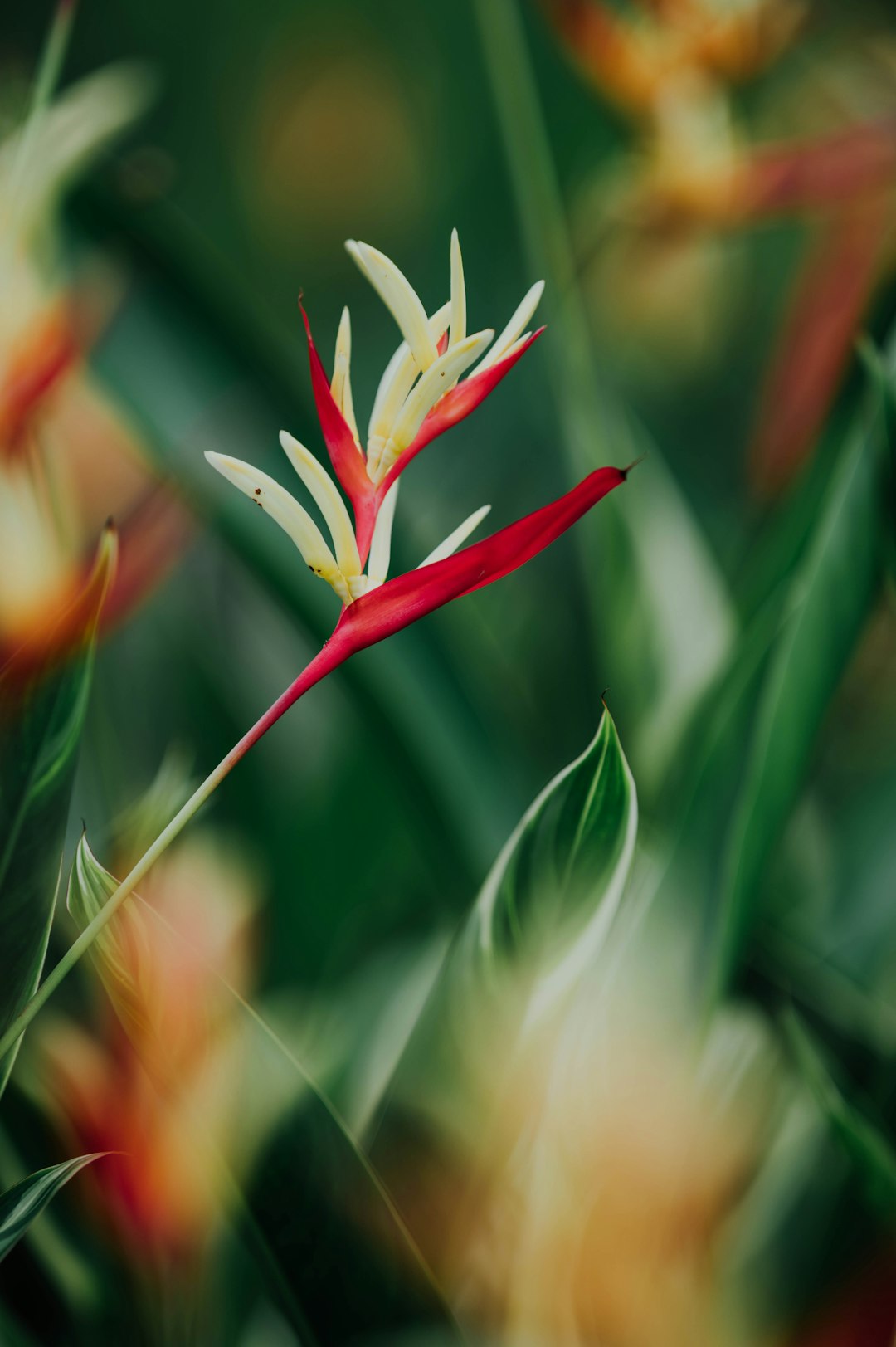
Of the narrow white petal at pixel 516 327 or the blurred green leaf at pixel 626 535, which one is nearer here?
the narrow white petal at pixel 516 327

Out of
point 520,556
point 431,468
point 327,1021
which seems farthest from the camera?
point 431,468

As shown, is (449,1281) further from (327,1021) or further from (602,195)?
(602,195)

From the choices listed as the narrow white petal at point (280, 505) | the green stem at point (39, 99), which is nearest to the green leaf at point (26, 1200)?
the narrow white petal at point (280, 505)

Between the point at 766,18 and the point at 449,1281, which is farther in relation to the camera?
the point at 766,18

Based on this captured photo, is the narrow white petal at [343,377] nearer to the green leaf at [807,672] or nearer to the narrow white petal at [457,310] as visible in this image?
the narrow white petal at [457,310]

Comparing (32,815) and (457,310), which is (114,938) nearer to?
(32,815)

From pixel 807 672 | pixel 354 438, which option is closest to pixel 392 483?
pixel 354 438

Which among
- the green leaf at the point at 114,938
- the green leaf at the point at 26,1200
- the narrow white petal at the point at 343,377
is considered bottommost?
the green leaf at the point at 26,1200

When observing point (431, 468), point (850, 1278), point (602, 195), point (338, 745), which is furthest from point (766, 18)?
point (850, 1278)
